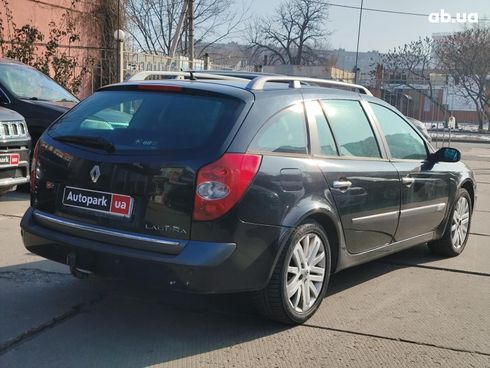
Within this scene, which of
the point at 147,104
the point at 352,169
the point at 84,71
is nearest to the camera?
the point at 147,104

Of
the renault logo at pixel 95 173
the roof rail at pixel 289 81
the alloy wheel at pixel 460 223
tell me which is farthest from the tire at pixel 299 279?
the alloy wheel at pixel 460 223

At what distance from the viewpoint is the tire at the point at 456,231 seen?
19.6 feet

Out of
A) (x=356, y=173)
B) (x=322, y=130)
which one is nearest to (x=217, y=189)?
(x=322, y=130)

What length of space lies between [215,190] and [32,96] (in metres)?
6.48

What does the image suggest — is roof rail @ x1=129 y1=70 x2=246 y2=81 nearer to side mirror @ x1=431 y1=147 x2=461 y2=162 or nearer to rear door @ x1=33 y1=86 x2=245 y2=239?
rear door @ x1=33 y1=86 x2=245 y2=239

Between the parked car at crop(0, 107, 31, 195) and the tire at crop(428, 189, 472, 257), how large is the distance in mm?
4835

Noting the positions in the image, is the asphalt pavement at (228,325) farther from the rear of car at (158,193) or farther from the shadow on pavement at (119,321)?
the rear of car at (158,193)

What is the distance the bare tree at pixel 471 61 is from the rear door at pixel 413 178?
31.9 metres

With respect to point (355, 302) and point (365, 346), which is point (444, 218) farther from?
point (365, 346)

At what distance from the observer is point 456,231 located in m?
6.13

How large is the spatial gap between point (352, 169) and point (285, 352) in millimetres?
1504

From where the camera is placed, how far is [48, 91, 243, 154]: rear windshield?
3654mm

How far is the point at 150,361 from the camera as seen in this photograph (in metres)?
3.44

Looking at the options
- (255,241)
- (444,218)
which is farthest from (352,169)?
(444,218)
